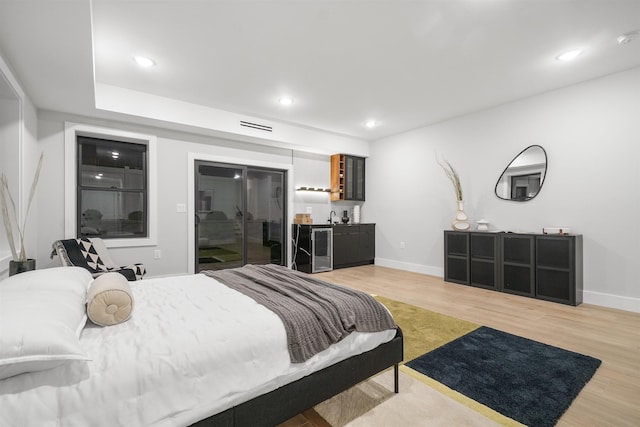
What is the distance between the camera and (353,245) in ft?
20.0

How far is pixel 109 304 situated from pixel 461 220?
15.3 ft

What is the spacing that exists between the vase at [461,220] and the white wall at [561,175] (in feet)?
0.60

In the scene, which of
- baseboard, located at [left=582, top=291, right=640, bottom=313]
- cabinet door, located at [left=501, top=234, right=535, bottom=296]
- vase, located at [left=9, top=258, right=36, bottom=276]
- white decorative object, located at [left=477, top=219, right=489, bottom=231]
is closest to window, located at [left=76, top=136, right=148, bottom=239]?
vase, located at [left=9, top=258, right=36, bottom=276]

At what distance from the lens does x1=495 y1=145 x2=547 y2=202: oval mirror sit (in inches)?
162

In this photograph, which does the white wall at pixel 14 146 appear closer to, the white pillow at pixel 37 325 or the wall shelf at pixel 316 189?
the white pillow at pixel 37 325

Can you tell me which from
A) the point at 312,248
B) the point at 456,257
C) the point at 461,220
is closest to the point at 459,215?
the point at 461,220

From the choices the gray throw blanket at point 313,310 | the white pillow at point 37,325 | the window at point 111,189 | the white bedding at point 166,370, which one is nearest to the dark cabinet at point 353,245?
the window at point 111,189

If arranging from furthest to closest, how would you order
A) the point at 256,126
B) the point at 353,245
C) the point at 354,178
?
the point at 354,178 → the point at 353,245 → the point at 256,126

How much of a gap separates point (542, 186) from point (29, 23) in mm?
5513

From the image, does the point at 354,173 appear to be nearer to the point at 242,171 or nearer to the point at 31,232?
the point at 242,171

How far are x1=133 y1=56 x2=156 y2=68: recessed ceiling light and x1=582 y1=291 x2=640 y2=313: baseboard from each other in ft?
18.8

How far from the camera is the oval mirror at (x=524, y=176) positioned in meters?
4.11

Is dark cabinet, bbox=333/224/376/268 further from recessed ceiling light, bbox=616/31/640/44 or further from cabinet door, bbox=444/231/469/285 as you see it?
recessed ceiling light, bbox=616/31/640/44

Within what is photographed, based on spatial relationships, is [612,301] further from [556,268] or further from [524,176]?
[524,176]
